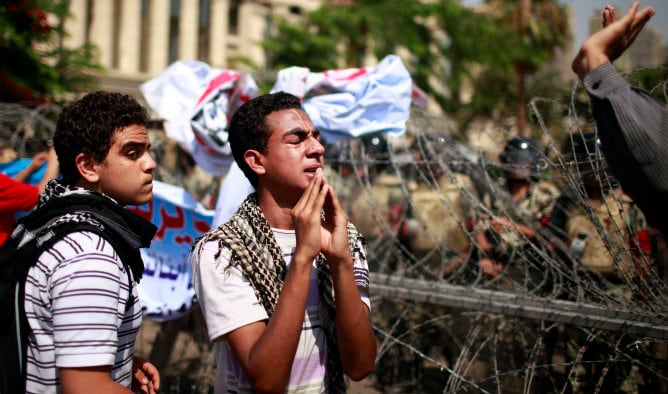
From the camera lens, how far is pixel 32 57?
779 centimetres

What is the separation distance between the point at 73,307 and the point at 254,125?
33.3 inches

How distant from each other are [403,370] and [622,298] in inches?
84.7

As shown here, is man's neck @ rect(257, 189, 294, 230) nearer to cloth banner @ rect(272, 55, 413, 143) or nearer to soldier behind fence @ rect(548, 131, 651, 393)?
soldier behind fence @ rect(548, 131, 651, 393)

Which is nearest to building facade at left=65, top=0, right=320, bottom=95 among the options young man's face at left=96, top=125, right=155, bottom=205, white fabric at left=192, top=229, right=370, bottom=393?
young man's face at left=96, top=125, right=155, bottom=205

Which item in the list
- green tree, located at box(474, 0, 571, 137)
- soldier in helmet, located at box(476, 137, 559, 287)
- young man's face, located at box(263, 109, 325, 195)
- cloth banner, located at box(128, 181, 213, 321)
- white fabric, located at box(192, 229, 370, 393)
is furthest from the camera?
green tree, located at box(474, 0, 571, 137)

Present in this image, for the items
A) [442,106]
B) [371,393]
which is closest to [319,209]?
[371,393]

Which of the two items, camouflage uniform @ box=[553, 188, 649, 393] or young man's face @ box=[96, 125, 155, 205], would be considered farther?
camouflage uniform @ box=[553, 188, 649, 393]

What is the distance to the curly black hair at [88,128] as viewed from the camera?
172 centimetres

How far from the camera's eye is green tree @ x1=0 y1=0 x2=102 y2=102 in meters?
7.20

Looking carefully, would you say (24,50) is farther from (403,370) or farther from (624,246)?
(624,246)

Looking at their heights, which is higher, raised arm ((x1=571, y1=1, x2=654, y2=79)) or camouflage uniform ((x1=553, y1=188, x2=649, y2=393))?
raised arm ((x1=571, y1=1, x2=654, y2=79))

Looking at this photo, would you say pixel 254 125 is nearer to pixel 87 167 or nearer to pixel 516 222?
pixel 87 167

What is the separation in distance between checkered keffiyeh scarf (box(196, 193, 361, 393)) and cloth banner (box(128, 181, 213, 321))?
2.03 metres

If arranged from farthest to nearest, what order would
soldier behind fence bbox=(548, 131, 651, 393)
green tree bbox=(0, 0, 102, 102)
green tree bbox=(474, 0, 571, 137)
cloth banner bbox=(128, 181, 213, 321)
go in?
green tree bbox=(474, 0, 571, 137)
green tree bbox=(0, 0, 102, 102)
cloth banner bbox=(128, 181, 213, 321)
soldier behind fence bbox=(548, 131, 651, 393)
